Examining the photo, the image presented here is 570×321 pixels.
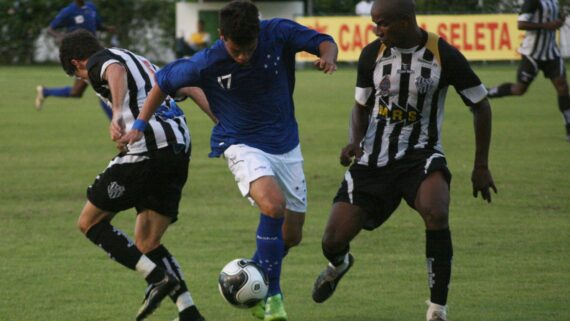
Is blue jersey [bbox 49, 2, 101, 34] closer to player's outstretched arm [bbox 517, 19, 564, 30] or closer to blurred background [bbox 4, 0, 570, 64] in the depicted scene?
player's outstretched arm [bbox 517, 19, 564, 30]

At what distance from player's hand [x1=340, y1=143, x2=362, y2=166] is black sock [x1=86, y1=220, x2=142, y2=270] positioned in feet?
4.38

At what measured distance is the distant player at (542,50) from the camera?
→ 17.0 metres

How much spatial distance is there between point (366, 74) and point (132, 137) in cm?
148

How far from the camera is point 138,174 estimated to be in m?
7.26

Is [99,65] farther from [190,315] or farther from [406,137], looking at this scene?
[406,137]

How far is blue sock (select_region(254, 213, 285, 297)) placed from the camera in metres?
7.00


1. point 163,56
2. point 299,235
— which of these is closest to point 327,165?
point 299,235

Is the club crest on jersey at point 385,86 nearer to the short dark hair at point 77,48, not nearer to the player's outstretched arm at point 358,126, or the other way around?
the player's outstretched arm at point 358,126

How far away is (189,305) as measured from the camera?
727 cm

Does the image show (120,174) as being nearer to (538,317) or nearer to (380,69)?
(380,69)

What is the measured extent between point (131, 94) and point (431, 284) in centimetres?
216

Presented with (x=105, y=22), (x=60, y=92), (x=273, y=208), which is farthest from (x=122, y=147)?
(x=105, y=22)

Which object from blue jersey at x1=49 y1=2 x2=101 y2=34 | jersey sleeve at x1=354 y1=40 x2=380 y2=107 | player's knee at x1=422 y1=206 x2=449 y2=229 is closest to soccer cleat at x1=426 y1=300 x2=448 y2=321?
player's knee at x1=422 y1=206 x2=449 y2=229

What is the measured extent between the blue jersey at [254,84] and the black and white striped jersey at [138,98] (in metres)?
0.29
